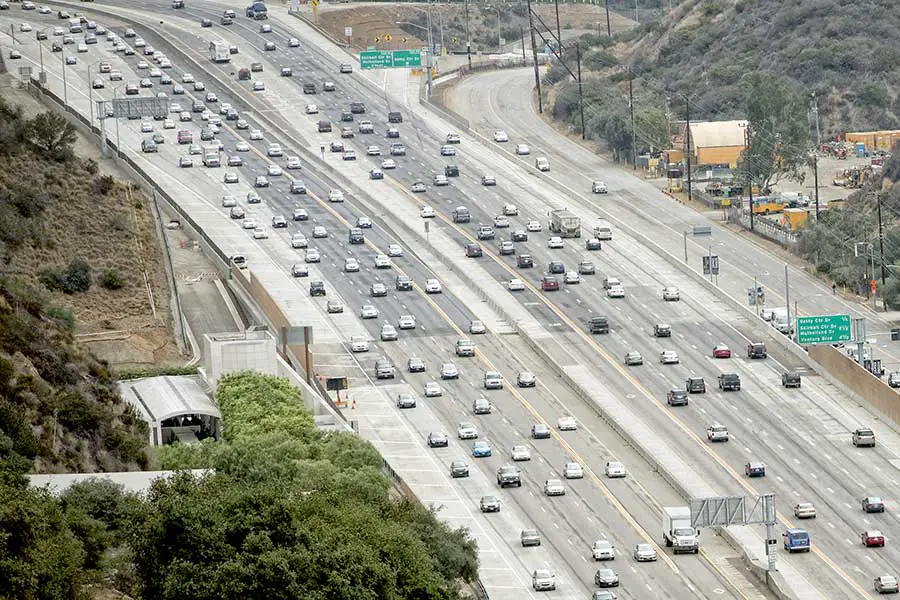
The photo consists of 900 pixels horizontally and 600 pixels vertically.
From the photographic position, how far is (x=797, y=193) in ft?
594

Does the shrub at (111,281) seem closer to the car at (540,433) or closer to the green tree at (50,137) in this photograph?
the green tree at (50,137)

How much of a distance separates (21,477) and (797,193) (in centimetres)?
11312

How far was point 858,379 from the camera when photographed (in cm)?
12188

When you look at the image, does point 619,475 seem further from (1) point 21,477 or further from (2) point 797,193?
(2) point 797,193

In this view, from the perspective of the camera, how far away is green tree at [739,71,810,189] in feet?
589

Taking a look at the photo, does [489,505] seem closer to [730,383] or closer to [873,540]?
[873,540]

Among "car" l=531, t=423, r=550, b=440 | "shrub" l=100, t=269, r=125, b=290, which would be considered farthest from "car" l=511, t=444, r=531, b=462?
"shrub" l=100, t=269, r=125, b=290

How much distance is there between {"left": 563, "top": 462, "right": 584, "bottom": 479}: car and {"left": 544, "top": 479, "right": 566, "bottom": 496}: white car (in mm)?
1574

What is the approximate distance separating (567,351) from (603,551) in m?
36.4

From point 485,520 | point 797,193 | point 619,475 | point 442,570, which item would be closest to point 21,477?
point 442,570

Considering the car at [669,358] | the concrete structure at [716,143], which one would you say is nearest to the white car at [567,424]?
the car at [669,358]

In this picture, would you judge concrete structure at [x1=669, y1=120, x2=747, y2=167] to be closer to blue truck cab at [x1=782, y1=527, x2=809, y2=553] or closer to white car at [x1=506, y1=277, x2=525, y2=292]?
white car at [x1=506, y1=277, x2=525, y2=292]

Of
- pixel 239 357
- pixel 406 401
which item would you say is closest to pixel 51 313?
pixel 239 357

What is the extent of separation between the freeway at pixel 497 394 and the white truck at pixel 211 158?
1421 mm
